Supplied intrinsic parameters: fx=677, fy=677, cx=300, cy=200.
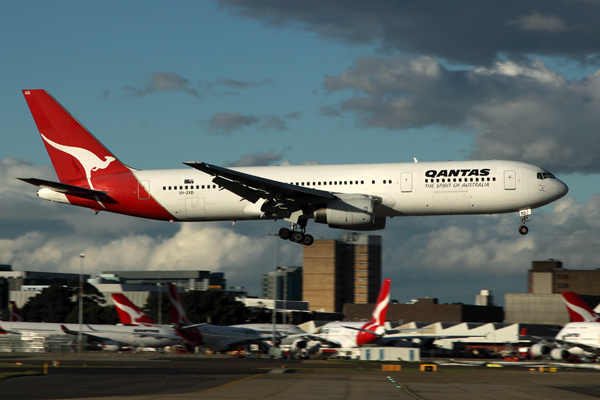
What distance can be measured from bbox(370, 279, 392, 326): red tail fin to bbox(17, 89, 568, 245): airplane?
22594 millimetres

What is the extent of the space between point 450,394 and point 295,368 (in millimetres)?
17506

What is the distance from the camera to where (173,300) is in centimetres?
6544

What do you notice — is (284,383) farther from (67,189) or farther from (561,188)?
(561,188)

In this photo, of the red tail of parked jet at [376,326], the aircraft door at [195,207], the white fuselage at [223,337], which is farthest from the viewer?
the red tail of parked jet at [376,326]

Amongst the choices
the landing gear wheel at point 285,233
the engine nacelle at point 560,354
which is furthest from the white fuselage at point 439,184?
the engine nacelle at point 560,354

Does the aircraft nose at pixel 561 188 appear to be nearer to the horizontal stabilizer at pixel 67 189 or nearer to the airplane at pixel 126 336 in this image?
the horizontal stabilizer at pixel 67 189

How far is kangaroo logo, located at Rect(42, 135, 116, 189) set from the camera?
49188mm

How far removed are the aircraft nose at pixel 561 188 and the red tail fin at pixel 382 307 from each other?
26.2 meters

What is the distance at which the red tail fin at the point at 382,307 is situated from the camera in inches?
2633

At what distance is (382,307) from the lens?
68.1m

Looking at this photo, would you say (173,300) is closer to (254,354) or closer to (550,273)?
(254,354)

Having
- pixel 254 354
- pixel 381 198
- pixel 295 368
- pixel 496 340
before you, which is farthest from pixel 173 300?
pixel 496 340

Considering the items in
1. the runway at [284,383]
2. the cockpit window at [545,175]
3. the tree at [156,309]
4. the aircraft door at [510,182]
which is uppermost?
the cockpit window at [545,175]

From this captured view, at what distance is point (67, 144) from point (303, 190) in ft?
63.6
